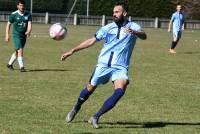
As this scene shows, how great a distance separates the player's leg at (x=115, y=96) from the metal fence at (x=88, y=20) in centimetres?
5768

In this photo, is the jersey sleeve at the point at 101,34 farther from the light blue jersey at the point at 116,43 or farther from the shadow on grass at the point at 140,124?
the shadow on grass at the point at 140,124

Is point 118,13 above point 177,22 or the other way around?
above

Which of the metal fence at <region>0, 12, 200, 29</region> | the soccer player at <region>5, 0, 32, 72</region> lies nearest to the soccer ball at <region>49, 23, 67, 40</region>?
the soccer player at <region>5, 0, 32, 72</region>

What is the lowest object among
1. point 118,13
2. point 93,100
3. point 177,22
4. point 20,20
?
point 93,100

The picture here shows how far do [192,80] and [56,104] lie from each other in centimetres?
623

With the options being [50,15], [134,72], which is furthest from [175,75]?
[50,15]

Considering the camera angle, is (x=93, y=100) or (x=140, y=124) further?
(x=93, y=100)

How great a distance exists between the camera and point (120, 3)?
9484mm

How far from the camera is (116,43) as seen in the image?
9695mm

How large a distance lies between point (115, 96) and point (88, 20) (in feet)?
206

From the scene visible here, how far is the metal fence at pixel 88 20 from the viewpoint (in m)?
68.8

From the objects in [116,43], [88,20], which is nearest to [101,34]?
[116,43]

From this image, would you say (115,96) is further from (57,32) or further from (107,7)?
(107,7)

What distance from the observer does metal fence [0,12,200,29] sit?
6881cm
